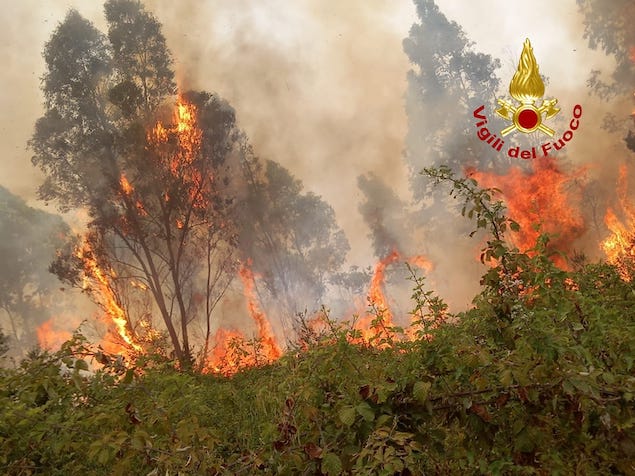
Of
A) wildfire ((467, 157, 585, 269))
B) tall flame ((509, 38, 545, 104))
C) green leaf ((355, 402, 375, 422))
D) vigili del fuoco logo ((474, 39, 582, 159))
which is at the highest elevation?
vigili del fuoco logo ((474, 39, 582, 159))

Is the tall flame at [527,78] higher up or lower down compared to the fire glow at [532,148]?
lower down

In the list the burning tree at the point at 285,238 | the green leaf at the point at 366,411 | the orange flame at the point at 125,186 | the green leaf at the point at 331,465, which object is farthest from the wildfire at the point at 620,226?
the orange flame at the point at 125,186

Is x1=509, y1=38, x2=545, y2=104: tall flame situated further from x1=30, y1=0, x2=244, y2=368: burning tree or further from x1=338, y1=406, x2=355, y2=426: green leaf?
x1=30, y1=0, x2=244, y2=368: burning tree

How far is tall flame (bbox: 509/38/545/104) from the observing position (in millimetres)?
9312

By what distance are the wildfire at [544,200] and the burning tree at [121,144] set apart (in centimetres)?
1392

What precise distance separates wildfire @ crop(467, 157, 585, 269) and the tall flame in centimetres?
990

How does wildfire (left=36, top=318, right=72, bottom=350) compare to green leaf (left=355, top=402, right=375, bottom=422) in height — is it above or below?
above

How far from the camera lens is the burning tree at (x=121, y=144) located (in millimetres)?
17281

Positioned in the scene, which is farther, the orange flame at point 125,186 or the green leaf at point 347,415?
the orange flame at point 125,186

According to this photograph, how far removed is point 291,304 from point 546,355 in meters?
26.2

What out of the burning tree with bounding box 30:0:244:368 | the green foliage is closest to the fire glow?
the burning tree with bounding box 30:0:244:368

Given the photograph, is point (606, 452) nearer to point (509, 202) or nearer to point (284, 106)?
point (509, 202)

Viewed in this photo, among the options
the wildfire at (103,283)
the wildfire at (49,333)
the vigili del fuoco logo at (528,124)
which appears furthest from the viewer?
the wildfire at (49,333)

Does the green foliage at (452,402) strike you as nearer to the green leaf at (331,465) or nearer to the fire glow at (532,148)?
the green leaf at (331,465)
